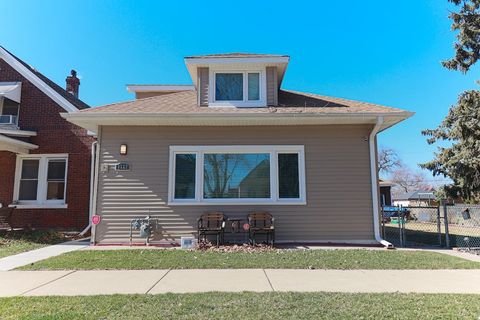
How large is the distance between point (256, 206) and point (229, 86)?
12.3 ft

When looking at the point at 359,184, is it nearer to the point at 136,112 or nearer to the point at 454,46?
the point at 136,112

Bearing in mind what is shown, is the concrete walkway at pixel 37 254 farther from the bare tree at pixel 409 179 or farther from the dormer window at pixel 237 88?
the bare tree at pixel 409 179

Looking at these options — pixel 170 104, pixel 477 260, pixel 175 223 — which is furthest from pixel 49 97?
pixel 477 260

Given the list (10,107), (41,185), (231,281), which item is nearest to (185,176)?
(231,281)

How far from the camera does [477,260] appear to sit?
6.76 m

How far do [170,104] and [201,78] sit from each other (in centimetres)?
125

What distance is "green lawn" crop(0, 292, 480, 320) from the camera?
140 inches

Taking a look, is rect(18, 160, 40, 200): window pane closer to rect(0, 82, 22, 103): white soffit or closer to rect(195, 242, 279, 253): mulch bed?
rect(0, 82, 22, 103): white soffit

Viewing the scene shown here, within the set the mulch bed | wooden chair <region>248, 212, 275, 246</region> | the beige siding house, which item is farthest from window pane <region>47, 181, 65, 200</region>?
wooden chair <region>248, 212, 275, 246</region>

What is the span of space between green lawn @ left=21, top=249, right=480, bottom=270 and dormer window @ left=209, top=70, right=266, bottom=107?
14.5 feet

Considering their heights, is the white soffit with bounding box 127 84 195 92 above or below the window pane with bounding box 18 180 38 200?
above

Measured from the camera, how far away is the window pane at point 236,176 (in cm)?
886

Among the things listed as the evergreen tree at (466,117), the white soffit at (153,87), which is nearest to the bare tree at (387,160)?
the evergreen tree at (466,117)

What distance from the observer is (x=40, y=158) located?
11812 millimetres
